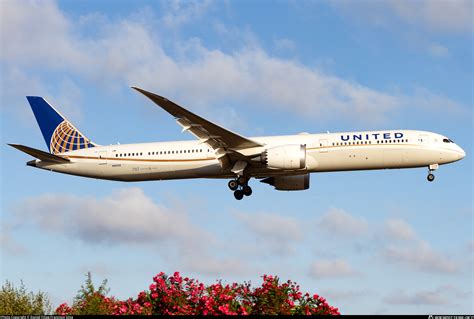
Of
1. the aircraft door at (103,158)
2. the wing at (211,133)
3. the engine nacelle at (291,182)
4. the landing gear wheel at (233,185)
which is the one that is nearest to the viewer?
the wing at (211,133)

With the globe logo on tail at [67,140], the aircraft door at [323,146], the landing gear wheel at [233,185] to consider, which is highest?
the globe logo on tail at [67,140]

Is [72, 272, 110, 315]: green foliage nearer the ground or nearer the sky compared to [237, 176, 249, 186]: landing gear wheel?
nearer the ground

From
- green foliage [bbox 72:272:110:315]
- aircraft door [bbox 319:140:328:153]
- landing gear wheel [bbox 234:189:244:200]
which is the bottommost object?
green foliage [bbox 72:272:110:315]

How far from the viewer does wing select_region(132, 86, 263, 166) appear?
111ft

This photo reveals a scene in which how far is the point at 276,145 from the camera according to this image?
3759 centimetres

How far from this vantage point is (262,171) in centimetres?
3859

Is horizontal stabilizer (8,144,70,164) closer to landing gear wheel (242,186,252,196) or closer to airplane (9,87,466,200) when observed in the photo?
airplane (9,87,466,200)

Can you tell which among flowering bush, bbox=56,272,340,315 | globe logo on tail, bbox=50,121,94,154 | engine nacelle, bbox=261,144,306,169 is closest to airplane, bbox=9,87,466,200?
engine nacelle, bbox=261,144,306,169

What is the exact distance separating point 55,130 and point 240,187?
43.9ft

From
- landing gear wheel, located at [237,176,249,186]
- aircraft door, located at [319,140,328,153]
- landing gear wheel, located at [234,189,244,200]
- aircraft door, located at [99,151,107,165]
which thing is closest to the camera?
aircraft door, located at [319,140,328,153]

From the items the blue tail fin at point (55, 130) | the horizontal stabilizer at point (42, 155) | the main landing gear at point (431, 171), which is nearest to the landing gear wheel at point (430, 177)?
the main landing gear at point (431, 171)

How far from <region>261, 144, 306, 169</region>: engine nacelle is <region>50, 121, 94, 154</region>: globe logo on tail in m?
12.5

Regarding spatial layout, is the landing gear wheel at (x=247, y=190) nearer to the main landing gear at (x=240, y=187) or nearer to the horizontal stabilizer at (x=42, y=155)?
the main landing gear at (x=240, y=187)

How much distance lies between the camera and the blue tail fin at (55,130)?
141ft
